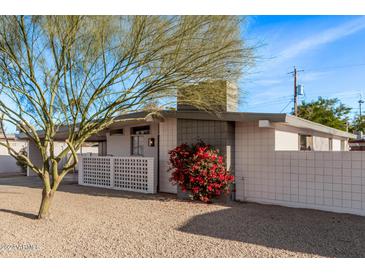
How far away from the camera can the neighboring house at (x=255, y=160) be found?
7.21m

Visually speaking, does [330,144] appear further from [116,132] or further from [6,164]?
[6,164]

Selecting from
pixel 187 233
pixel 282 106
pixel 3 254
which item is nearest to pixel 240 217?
pixel 187 233

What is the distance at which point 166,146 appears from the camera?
1066 centimetres

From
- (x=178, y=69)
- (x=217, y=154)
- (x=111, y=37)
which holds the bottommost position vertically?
(x=217, y=154)

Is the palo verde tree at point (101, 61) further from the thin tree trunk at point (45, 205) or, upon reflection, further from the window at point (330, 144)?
the window at point (330, 144)

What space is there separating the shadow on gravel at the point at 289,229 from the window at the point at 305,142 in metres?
4.33

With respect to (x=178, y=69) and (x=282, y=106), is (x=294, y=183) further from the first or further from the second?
(x=282, y=106)

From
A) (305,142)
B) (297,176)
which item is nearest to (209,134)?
(297,176)

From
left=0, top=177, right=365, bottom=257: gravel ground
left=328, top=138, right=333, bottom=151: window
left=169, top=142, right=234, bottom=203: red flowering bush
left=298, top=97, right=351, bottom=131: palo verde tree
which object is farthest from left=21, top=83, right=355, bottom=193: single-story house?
left=298, top=97, right=351, bottom=131: palo verde tree

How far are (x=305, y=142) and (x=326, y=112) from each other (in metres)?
16.8

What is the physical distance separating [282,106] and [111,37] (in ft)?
Result: 83.6

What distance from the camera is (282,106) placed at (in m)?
28.8

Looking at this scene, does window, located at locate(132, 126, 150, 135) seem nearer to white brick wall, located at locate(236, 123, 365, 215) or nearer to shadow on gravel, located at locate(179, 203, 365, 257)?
white brick wall, located at locate(236, 123, 365, 215)

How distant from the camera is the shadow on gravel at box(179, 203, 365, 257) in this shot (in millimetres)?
4641
